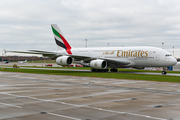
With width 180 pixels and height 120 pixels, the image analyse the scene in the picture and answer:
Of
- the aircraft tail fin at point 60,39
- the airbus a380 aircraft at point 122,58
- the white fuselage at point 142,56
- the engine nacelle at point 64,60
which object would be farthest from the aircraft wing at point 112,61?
the aircraft tail fin at point 60,39

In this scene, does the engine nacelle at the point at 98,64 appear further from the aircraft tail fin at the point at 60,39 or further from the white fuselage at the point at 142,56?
the aircraft tail fin at the point at 60,39

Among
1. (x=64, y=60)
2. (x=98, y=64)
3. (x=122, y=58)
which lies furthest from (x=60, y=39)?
(x=122, y=58)

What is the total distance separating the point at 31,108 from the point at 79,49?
38943mm

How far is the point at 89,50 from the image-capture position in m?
47.4

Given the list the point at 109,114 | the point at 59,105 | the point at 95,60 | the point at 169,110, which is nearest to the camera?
the point at 109,114

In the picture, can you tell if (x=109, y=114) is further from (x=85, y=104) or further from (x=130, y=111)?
(x=85, y=104)

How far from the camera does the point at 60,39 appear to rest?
1971 inches

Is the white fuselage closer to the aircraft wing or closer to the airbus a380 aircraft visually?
the airbus a380 aircraft

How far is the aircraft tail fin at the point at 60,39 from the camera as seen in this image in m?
49.9

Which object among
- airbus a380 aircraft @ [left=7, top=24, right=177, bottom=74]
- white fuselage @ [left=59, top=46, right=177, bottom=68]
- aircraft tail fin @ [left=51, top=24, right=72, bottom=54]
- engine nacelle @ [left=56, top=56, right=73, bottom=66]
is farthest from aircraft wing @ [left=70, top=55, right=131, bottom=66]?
aircraft tail fin @ [left=51, top=24, right=72, bottom=54]

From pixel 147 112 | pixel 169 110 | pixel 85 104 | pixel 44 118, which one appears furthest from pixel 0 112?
pixel 169 110

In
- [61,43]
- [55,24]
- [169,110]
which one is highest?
[55,24]

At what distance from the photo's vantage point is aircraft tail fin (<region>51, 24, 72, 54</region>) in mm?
49875

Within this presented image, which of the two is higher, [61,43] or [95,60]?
[61,43]
